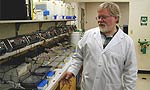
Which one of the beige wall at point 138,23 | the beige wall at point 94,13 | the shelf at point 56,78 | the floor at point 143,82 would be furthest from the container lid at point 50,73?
the beige wall at point 94,13

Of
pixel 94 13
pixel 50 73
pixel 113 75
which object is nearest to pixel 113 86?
pixel 113 75

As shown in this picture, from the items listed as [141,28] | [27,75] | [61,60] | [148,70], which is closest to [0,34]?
[27,75]

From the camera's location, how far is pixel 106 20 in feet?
6.08

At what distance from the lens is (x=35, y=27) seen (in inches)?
146

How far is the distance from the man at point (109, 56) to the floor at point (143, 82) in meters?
2.67

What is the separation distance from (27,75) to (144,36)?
147 inches

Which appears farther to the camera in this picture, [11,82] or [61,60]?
[61,60]

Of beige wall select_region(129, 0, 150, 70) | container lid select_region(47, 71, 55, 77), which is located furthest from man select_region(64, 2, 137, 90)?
beige wall select_region(129, 0, 150, 70)

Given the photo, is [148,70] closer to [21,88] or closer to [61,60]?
[61,60]

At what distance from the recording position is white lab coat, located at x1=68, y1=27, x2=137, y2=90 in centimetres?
191

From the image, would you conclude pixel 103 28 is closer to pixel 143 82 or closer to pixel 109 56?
pixel 109 56

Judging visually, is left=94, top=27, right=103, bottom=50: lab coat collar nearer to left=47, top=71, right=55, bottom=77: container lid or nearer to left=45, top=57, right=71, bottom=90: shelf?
left=45, top=57, right=71, bottom=90: shelf

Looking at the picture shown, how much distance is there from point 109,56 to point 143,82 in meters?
3.23

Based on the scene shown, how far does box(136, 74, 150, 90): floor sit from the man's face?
2890 mm
